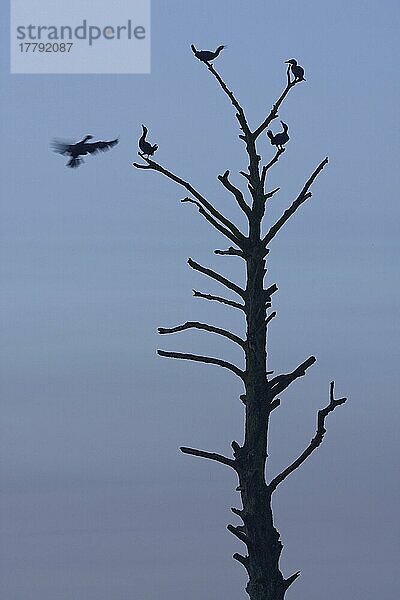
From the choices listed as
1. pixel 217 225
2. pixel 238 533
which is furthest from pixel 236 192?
pixel 238 533

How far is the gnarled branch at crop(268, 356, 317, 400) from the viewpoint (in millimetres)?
18547

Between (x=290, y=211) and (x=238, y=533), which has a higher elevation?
(x=290, y=211)

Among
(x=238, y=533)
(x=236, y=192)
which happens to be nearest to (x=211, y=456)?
(x=238, y=533)

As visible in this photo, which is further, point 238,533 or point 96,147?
point 96,147

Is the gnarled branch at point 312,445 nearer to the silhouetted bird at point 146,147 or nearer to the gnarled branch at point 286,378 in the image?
the gnarled branch at point 286,378

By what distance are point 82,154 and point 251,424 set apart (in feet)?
18.0

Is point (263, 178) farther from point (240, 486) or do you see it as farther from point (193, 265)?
point (240, 486)

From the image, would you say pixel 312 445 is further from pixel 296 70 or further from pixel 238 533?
pixel 296 70

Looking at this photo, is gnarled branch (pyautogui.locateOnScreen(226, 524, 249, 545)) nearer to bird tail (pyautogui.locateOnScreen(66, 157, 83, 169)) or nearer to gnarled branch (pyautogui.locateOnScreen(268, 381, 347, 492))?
gnarled branch (pyautogui.locateOnScreen(268, 381, 347, 492))

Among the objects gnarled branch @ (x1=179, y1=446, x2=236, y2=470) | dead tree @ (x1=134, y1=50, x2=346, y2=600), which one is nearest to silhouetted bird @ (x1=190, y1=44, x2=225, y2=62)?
dead tree @ (x1=134, y1=50, x2=346, y2=600)

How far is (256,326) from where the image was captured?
18.7m

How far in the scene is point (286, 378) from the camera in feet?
60.9

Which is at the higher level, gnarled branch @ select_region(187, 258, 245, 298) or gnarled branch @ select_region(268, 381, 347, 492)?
gnarled branch @ select_region(187, 258, 245, 298)

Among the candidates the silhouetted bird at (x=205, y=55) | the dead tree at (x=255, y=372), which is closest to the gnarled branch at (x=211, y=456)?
the dead tree at (x=255, y=372)
